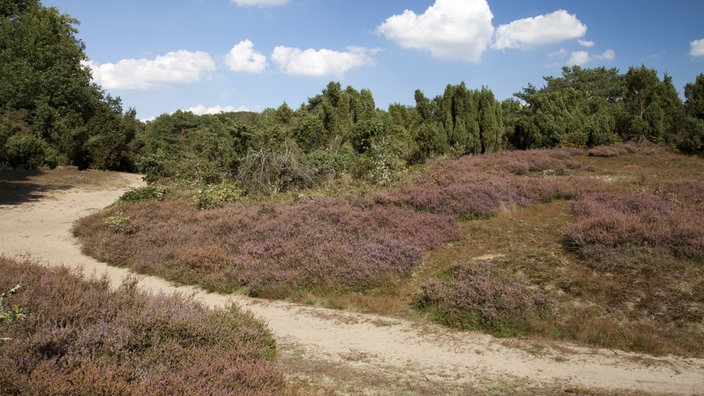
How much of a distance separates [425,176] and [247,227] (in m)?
7.51

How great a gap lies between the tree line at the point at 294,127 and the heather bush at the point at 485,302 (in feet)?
30.8

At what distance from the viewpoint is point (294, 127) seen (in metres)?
24.5

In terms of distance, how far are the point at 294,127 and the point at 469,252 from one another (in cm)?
1660

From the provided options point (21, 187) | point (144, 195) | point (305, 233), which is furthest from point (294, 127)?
point (305, 233)

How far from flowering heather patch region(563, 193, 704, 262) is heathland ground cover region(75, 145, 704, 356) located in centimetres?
4

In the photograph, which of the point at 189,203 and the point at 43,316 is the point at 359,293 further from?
the point at 189,203

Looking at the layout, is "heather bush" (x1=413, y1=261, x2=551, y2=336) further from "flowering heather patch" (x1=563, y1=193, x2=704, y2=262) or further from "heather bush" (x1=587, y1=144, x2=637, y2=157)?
"heather bush" (x1=587, y1=144, x2=637, y2=157)

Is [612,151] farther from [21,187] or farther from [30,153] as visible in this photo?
[30,153]

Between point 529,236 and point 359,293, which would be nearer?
point 359,293

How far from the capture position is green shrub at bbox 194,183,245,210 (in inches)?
602

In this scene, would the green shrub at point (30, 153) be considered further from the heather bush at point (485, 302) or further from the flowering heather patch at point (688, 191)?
the flowering heather patch at point (688, 191)

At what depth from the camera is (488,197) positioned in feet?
42.3

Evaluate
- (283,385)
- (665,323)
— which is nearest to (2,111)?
(283,385)

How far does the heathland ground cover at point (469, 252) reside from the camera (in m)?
6.91
